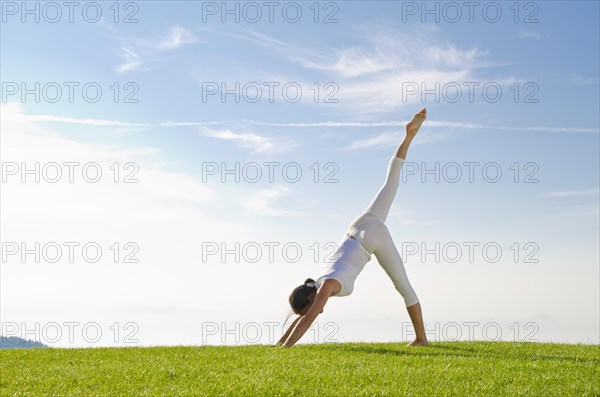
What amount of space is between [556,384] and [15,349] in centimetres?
898

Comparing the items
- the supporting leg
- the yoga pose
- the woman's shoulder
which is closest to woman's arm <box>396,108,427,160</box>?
the yoga pose

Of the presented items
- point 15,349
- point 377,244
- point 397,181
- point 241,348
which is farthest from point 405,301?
point 15,349

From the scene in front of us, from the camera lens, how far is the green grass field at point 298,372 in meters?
7.56

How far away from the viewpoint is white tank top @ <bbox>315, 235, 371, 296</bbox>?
36.9 ft

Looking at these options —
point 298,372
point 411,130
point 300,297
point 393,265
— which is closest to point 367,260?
point 393,265

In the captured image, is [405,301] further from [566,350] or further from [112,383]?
[112,383]

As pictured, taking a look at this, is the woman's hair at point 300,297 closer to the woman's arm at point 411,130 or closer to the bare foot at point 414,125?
the woman's arm at point 411,130

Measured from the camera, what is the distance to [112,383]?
7.99m

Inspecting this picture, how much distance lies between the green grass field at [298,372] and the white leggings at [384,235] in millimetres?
1147

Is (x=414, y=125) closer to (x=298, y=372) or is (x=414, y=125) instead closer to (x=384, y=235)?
(x=384, y=235)

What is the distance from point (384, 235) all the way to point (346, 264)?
2.82ft

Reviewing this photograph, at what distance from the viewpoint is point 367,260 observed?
38.3ft

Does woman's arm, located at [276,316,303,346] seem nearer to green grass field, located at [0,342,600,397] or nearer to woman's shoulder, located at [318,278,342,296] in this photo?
green grass field, located at [0,342,600,397]

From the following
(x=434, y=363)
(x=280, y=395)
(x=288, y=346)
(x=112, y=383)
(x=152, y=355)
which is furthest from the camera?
(x=288, y=346)
